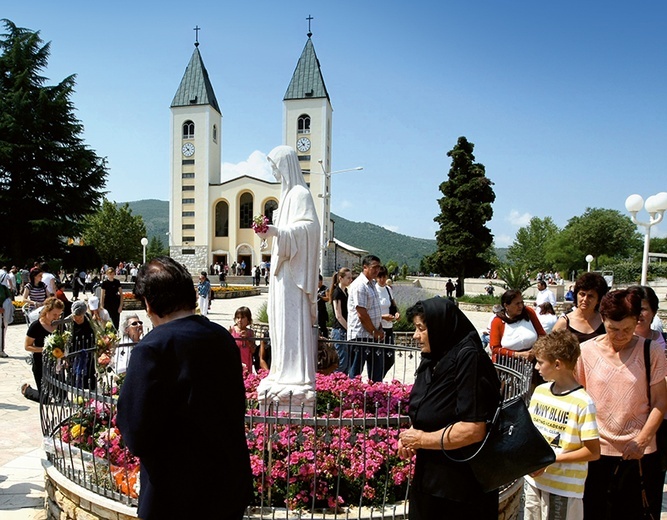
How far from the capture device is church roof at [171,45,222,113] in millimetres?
56312

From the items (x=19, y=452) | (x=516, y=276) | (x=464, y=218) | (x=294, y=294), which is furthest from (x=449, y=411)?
(x=464, y=218)

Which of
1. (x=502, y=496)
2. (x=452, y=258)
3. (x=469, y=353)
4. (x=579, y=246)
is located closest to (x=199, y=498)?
(x=469, y=353)

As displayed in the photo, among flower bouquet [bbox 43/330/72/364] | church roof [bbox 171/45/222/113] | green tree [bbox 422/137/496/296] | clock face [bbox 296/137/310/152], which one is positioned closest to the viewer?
flower bouquet [bbox 43/330/72/364]

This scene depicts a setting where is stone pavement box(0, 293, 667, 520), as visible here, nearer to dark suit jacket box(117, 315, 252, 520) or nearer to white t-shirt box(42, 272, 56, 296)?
white t-shirt box(42, 272, 56, 296)

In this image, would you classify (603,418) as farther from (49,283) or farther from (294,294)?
(49,283)

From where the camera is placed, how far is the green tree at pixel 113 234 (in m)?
56.3

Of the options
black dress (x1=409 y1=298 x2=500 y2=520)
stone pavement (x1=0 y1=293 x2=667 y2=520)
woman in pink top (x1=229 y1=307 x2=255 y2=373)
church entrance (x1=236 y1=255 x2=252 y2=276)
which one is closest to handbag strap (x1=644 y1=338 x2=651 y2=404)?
black dress (x1=409 y1=298 x2=500 y2=520)

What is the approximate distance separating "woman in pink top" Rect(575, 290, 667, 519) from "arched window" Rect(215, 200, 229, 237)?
5591 cm

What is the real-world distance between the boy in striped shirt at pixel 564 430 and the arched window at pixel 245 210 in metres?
55.6

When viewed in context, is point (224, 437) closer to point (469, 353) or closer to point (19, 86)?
point (469, 353)

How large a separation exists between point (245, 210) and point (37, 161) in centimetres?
2760

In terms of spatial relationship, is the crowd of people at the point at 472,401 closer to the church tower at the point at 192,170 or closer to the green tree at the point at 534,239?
the church tower at the point at 192,170

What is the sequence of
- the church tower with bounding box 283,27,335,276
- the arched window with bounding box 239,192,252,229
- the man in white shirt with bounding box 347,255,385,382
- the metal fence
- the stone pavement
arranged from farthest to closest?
the arched window with bounding box 239,192,252,229 < the church tower with bounding box 283,27,335,276 < the man in white shirt with bounding box 347,255,385,382 < the stone pavement < the metal fence

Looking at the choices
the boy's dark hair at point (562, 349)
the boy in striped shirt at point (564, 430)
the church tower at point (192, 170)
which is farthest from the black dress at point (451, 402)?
the church tower at point (192, 170)
